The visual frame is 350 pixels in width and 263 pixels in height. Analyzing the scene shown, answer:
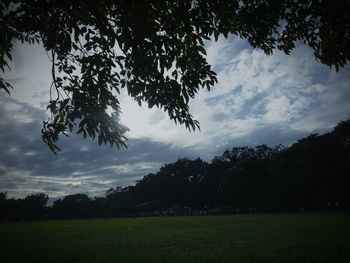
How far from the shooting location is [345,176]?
64188 mm

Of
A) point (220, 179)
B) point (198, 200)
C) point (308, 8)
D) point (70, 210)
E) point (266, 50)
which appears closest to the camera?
point (308, 8)

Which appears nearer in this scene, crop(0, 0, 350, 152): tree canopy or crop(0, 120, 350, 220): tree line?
crop(0, 0, 350, 152): tree canopy

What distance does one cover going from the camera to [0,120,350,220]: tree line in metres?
67.4

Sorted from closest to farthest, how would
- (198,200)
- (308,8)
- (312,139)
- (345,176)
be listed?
(308,8), (345,176), (312,139), (198,200)

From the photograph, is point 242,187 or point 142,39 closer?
point 142,39

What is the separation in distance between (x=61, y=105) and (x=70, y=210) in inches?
6964

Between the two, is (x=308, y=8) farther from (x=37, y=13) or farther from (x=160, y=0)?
(x=37, y=13)

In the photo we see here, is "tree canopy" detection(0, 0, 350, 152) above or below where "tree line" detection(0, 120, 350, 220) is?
below

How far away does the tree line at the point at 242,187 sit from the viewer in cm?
6744

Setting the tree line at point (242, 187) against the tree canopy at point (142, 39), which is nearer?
the tree canopy at point (142, 39)

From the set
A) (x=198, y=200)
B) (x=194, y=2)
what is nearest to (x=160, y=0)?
(x=194, y=2)

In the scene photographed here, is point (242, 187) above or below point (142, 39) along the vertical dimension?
above

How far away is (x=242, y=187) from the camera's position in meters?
91.9

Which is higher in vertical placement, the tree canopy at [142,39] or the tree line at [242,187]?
the tree line at [242,187]
